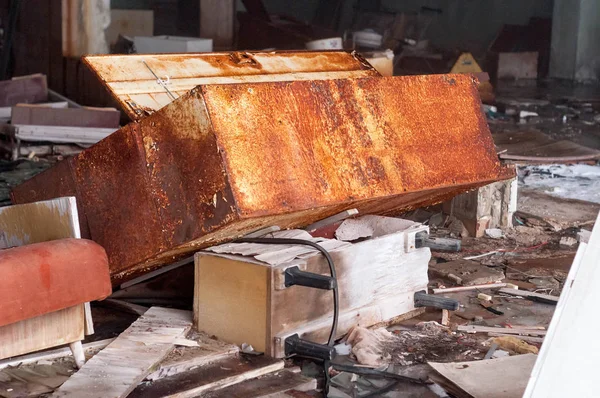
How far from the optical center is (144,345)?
4059 mm

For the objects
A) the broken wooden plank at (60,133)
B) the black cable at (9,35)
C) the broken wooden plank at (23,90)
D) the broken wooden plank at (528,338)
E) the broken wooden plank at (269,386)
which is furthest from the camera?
→ the black cable at (9,35)

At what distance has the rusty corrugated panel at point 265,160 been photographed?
4.05 metres

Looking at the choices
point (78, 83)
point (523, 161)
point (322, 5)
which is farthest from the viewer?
point (322, 5)

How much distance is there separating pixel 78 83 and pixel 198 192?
8040 millimetres

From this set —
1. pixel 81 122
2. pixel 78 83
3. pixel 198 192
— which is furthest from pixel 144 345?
pixel 78 83

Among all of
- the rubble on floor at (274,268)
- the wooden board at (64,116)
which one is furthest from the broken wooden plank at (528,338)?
the wooden board at (64,116)

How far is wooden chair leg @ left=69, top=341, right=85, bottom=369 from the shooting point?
12.8ft

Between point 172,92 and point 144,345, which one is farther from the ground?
point 172,92

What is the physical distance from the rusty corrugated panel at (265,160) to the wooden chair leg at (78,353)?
0.66 metres

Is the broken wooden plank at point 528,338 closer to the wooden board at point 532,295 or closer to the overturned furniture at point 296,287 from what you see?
the overturned furniture at point 296,287

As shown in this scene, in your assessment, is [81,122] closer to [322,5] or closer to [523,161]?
[523,161]

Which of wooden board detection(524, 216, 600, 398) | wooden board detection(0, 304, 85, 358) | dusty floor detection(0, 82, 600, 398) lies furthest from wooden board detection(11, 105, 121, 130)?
wooden board detection(524, 216, 600, 398)

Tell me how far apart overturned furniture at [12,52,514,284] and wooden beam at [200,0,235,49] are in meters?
9.22

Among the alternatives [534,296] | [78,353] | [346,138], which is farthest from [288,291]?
[534,296]
